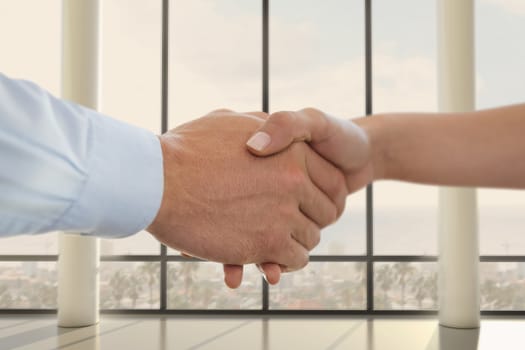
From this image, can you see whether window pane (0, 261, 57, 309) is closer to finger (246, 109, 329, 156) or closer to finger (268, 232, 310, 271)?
finger (268, 232, 310, 271)

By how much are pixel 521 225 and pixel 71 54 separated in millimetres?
4900

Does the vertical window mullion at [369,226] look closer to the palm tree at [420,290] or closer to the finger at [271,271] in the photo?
the palm tree at [420,290]

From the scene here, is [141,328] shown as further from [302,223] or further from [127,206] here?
[127,206]

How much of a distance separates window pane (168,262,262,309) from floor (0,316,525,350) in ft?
0.78

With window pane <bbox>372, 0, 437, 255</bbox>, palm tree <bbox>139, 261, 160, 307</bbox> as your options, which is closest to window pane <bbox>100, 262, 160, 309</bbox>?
palm tree <bbox>139, 261, 160, 307</bbox>

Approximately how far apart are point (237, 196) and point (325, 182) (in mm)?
372

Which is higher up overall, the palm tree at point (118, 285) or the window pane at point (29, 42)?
the window pane at point (29, 42)

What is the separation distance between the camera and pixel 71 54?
19.6 ft

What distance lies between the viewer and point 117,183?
52.7 inches

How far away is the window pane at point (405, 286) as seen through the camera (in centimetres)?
648

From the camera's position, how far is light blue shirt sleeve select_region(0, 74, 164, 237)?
1.15 metres

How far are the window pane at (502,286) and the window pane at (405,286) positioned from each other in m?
0.51

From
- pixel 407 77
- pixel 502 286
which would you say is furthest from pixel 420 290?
pixel 407 77

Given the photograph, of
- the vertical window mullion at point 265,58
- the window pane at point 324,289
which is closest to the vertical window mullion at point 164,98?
the vertical window mullion at point 265,58
